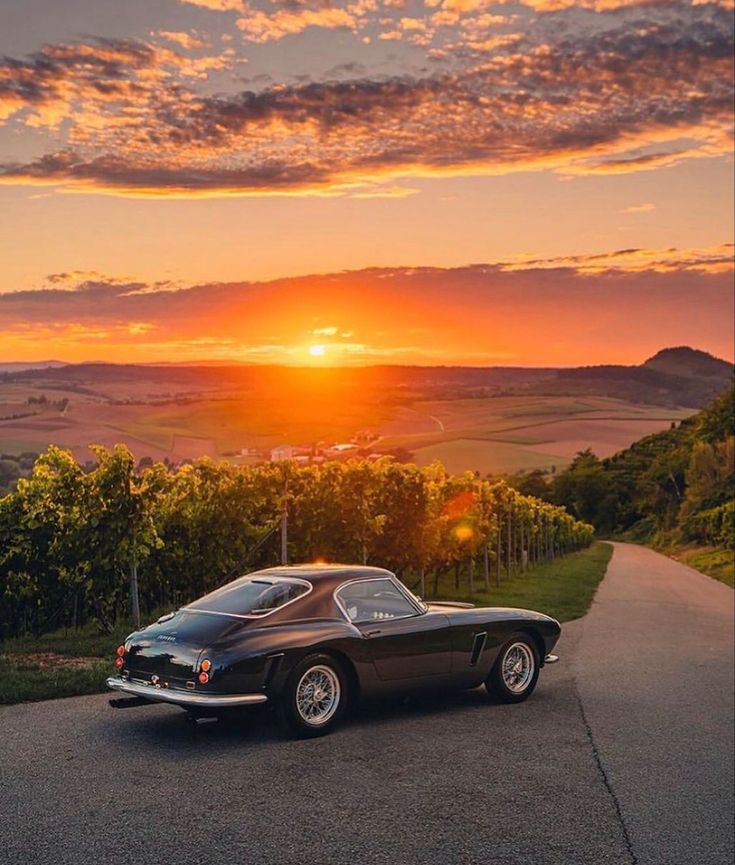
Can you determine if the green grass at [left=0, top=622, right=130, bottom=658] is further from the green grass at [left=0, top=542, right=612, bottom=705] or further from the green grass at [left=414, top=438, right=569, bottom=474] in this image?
the green grass at [left=414, top=438, right=569, bottom=474]

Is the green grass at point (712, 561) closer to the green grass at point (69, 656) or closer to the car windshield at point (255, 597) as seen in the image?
the green grass at point (69, 656)

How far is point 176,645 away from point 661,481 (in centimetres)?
14127

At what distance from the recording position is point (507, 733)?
11141 millimetres

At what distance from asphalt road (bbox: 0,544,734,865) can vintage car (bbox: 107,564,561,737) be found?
41 cm

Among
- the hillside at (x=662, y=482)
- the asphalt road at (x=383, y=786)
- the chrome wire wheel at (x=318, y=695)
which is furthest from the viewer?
the hillside at (x=662, y=482)

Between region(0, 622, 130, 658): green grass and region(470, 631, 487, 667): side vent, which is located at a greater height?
region(470, 631, 487, 667): side vent

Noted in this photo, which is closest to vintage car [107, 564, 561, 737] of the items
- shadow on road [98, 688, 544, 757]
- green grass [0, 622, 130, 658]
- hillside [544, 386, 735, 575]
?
shadow on road [98, 688, 544, 757]

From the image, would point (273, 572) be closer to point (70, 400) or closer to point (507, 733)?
point (507, 733)

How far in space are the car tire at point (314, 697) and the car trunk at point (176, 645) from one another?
2.43 feet

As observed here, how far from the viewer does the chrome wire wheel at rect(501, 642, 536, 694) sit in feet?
41.2

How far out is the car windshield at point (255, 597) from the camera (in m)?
10.5

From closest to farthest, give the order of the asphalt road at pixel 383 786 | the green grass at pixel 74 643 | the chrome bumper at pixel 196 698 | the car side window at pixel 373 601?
1. the asphalt road at pixel 383 786
2. the chrome bumper at pixel 196 698
3. the car side window at pixel 373 601
4. the green grass at pixel 74 643

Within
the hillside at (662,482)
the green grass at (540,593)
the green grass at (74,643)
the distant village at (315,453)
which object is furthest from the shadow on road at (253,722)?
the hillside at (662,482)

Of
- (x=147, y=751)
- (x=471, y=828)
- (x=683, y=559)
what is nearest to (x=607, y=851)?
(x=471, y=828)
